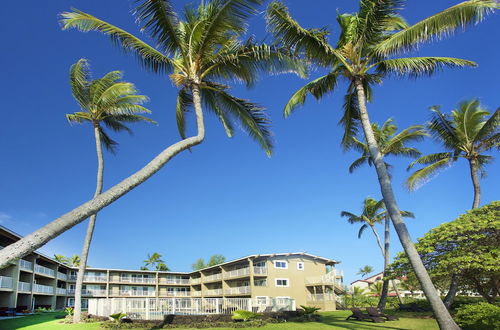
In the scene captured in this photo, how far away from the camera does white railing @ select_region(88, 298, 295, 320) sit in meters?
21.0

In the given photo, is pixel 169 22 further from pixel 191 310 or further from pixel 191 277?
pixel 191 277

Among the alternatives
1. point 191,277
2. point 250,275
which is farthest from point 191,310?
point 191,277

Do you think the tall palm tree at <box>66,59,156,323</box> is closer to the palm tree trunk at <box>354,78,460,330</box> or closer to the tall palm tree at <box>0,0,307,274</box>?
the tall palm tree at <box>0,0,307,274</box>

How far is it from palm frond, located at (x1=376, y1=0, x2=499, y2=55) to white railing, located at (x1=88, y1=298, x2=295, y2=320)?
1752 cm

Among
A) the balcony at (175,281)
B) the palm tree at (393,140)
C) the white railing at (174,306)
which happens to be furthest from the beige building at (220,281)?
the palm tree at (393,140)

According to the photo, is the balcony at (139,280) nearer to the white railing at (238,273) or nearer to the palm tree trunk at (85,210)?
the white railing at (238,273)

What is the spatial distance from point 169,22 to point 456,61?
976 centimetres

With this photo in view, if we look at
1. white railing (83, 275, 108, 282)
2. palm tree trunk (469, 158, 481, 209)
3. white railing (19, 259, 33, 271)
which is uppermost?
palm tree trunk (469, 158, 481, 209)

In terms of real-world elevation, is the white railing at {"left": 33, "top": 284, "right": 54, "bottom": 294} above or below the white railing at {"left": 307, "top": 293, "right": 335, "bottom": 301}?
above

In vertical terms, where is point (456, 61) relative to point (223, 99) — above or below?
above

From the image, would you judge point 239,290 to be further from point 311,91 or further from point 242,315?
point 311,91

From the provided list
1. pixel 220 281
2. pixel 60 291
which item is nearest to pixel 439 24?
pixel 220 281

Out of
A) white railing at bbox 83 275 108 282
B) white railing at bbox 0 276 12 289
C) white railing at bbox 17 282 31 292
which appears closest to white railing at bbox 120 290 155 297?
white railing at bbox 83 275 108 282

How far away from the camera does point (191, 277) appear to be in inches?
2173
